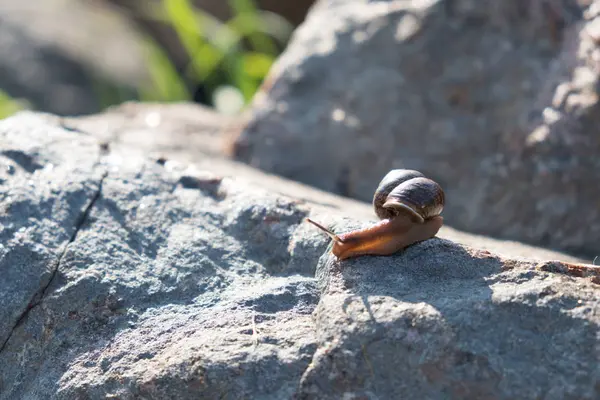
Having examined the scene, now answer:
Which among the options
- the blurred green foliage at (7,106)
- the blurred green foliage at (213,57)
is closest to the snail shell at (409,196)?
the blurred green foliage at (213,57)

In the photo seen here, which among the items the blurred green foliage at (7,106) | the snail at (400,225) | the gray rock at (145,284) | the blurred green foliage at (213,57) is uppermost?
the blurred green foliage at (213,57)

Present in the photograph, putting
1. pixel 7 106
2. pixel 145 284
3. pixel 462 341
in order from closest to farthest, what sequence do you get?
pixel 462 341
pixel 145 284
pixel 7 106

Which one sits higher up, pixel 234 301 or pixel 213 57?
pixel 213 57

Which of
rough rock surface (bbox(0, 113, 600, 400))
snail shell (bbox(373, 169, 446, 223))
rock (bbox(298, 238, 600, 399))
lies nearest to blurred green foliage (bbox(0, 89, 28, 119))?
rough rock surface (bbox(0, 113, 600, 400))

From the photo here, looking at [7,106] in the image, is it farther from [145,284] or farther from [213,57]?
[145,284]

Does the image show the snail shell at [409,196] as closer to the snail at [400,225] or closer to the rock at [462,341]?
the snail at [400,225]

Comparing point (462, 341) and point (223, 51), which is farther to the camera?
point (223, 51)

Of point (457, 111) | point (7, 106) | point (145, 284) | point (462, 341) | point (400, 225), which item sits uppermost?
point (457, 111)

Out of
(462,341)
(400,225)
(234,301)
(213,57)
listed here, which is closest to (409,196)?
(400,225)
